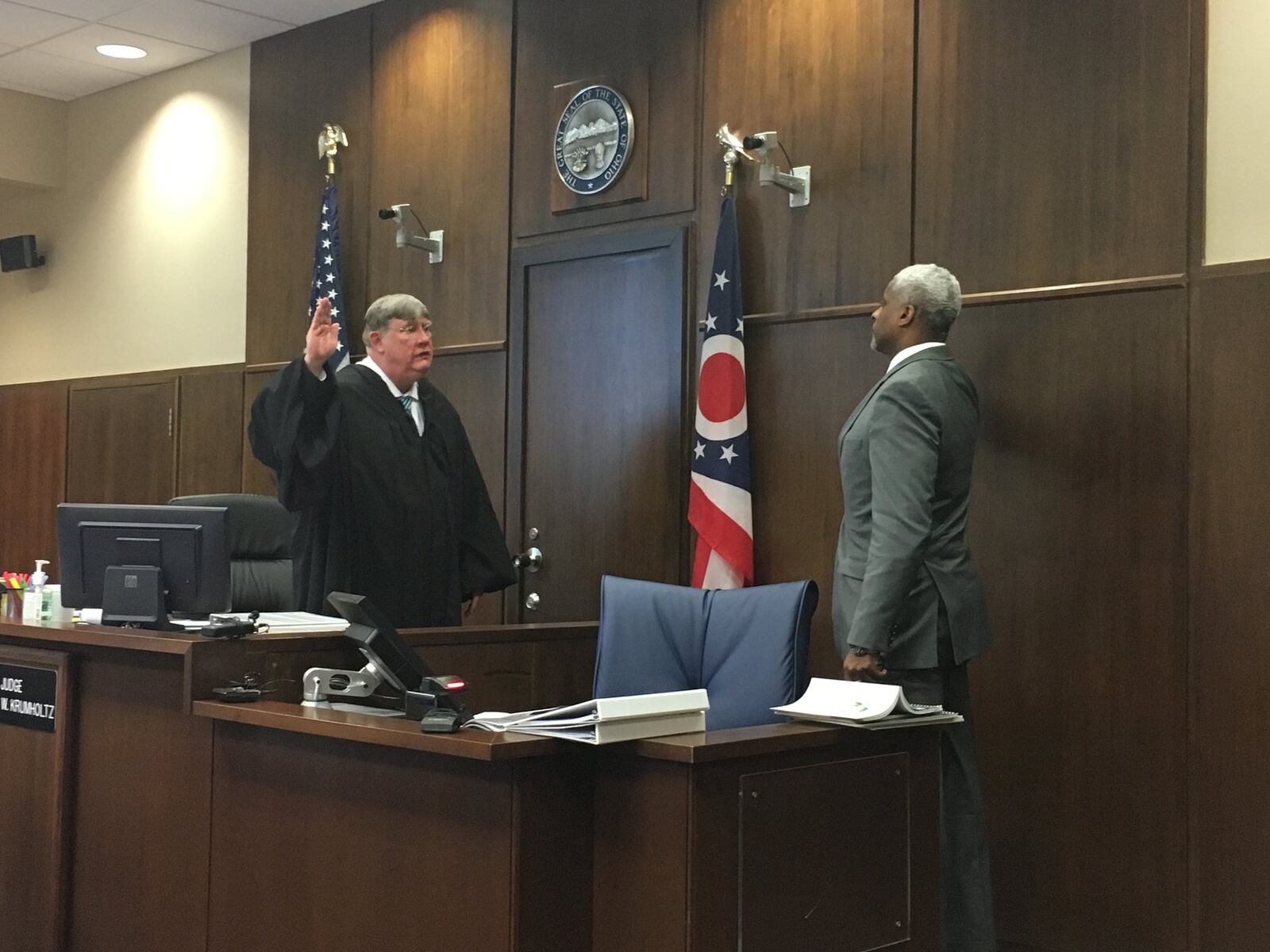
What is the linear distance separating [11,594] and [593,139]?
8.17 feet

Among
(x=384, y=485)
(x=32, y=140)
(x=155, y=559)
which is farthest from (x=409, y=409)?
(x=32, y=140)

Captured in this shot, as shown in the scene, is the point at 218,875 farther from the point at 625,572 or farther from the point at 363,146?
the point at 363,146

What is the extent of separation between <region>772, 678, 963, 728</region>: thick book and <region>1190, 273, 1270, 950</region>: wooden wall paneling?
1.44 meters

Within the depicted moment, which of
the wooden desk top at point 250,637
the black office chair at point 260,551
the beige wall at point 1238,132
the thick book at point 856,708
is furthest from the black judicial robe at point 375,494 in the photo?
the beige wall at point 1238,132

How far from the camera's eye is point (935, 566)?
3.40 meters

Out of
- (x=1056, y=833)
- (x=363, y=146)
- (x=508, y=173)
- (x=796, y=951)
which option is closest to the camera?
(x=796, y=951)

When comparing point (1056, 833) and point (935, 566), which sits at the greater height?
point (935, 566)

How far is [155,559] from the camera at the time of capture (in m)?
3.33

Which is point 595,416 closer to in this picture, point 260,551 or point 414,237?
point 414,237

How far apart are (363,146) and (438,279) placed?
80 cm

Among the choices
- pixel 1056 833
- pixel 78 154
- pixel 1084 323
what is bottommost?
pixel 1056 833

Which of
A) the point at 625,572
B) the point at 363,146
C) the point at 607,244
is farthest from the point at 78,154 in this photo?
the point at 625,572

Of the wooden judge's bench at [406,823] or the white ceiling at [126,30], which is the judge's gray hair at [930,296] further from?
the white ceiling at [126,30]

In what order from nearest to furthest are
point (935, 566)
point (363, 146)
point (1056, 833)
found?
point (935, 566) < point (1056, 833) < point (363, 146)
